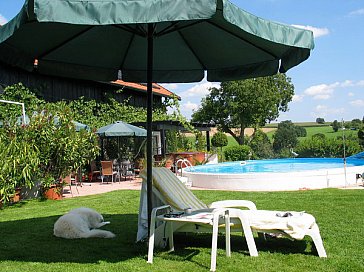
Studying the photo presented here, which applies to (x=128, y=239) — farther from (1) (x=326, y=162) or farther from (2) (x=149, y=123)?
(1) (x=326, y=162)

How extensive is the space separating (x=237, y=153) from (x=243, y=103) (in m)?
14.9

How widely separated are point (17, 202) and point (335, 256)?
24.3 ft

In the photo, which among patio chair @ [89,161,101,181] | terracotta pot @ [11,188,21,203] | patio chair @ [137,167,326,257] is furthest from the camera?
patio chair @ [89,161,101,181]

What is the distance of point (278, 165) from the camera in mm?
21797

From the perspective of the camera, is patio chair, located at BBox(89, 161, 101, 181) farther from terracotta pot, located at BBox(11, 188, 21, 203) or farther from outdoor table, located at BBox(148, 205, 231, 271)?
outdoor table, located at BBox(148, 205, 231, 271)

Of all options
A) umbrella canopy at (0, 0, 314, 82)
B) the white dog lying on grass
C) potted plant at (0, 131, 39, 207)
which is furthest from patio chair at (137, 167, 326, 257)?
potted plant at (0, 131, 39, 207)

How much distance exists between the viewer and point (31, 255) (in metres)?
4.68

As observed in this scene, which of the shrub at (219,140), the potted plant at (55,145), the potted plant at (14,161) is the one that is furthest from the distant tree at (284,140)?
the potted plant at (14,161)

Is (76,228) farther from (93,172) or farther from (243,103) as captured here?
(243,103)

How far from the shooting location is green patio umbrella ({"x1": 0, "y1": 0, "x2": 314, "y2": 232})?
121 inches

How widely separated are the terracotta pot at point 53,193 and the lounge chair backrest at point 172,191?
18.6 ft

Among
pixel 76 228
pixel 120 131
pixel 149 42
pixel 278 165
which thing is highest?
pixel 149 42

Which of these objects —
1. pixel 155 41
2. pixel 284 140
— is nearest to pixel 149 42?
pixel 155 41

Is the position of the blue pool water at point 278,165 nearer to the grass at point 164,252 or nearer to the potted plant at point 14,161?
the potted plant at point 14,161
